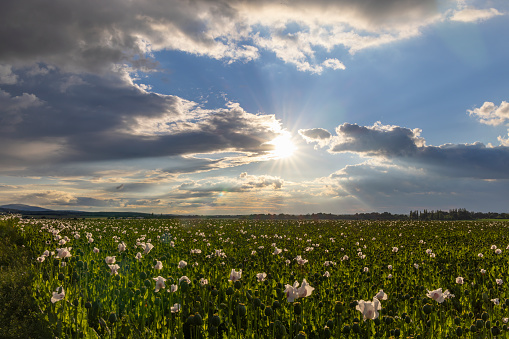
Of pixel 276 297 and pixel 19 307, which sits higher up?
pixel 276 297

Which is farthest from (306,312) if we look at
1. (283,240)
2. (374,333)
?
(283,240)

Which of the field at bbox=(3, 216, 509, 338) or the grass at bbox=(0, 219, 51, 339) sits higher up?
the field at bbox=(3, 216, 509, 338)

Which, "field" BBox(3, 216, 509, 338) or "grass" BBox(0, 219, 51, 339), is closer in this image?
"field" BBox(3, 216, 509, 338)

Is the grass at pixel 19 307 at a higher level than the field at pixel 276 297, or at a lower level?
lower

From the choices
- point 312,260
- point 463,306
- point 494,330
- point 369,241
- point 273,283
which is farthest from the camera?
point 369,241

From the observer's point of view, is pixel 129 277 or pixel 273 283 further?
pixel 129 277

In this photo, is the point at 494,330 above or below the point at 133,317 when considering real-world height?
above

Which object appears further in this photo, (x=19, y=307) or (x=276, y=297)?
(x=19, y=307)

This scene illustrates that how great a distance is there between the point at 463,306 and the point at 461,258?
5778mm

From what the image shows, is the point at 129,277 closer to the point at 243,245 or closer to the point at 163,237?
the point at 243,245

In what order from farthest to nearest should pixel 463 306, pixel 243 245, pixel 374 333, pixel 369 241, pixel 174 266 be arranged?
pixel 369 241
pixel 243 245
pixel 174 266
pixel 463 306
pixel 374 333

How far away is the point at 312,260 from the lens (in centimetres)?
1212

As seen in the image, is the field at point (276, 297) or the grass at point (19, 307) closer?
the field at point (276, 297)

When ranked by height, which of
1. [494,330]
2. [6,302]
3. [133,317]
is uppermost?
[494,330]
